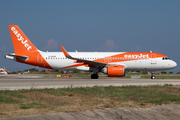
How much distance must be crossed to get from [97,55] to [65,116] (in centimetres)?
2355

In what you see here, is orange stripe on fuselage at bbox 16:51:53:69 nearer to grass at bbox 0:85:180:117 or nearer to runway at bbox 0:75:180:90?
runway at bbox 0:75:180:90

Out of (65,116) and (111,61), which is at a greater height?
(111,61)

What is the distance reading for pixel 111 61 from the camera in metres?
30.2

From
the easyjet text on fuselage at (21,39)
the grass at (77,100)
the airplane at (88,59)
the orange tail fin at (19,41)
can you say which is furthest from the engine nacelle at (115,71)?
the grass at (77,100)

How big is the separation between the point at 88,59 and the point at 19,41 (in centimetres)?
1025

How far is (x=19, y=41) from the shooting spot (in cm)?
3156

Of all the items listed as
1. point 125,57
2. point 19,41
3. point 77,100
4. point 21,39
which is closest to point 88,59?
point 125,57

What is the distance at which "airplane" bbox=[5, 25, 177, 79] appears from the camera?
30.1m

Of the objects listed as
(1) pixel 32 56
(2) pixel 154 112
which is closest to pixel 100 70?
(1) pixel 32 56

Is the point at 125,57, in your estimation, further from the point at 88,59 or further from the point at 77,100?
the point at 77,100

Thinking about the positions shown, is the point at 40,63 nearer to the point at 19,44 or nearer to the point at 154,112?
the point at 19,44

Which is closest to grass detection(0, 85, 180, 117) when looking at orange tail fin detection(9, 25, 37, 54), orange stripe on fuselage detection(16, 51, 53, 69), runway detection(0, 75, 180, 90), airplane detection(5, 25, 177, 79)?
runway detection(0, 75, 180, 90)

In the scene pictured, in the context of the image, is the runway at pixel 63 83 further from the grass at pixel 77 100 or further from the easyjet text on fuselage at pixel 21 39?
the easyjet text on fuselage at pixel 21 39

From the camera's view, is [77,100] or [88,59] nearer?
[77,100]
